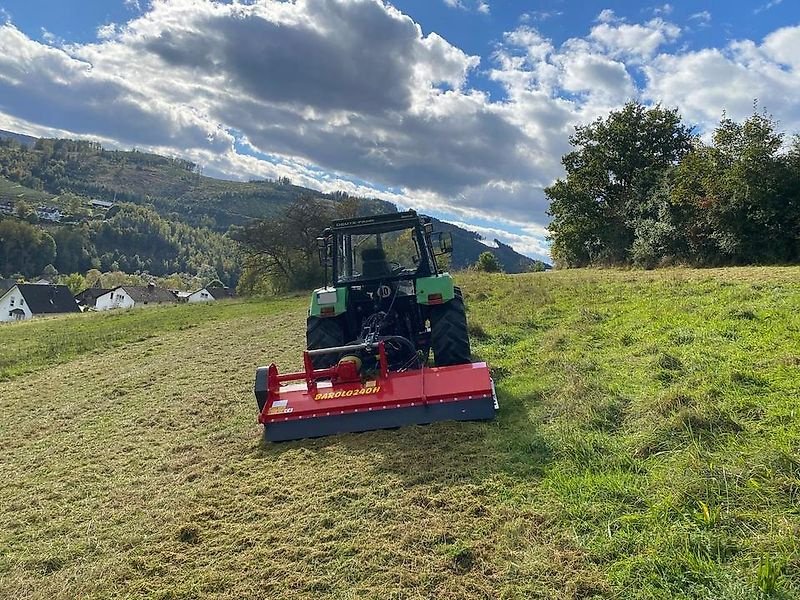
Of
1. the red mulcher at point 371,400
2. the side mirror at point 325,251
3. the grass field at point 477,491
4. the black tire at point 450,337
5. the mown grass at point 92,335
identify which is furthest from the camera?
the mown grass at point 92,335

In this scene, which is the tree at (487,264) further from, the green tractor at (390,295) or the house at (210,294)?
the house at (210,294)

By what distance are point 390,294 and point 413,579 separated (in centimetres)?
449

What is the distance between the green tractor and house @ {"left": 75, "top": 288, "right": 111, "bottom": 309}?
2969 inches

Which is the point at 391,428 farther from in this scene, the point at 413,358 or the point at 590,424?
the point at 590,424

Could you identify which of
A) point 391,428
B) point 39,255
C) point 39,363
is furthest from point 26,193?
point 391,428

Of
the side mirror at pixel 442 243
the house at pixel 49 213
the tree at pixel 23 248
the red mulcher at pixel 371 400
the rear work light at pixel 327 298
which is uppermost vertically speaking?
the house at pixel 49 213

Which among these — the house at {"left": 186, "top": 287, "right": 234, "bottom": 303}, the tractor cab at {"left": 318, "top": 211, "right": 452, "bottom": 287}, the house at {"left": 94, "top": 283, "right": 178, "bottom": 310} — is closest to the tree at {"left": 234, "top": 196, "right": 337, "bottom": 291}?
the tractor cab at {"left": 318, "top": 211, "right": 452, "bottom": 287}

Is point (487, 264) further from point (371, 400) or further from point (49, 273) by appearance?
point (49, 273)

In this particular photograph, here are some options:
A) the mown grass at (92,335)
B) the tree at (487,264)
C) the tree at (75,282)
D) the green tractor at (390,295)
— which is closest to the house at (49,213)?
the tree at (75,282)

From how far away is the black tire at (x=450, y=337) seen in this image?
6.52 metres

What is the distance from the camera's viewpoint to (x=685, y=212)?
848 inches

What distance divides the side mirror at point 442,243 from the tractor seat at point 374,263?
2.35 ft

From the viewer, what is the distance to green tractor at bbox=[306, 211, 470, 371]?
654 centimetres

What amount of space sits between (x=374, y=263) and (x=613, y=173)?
24.8 metres
